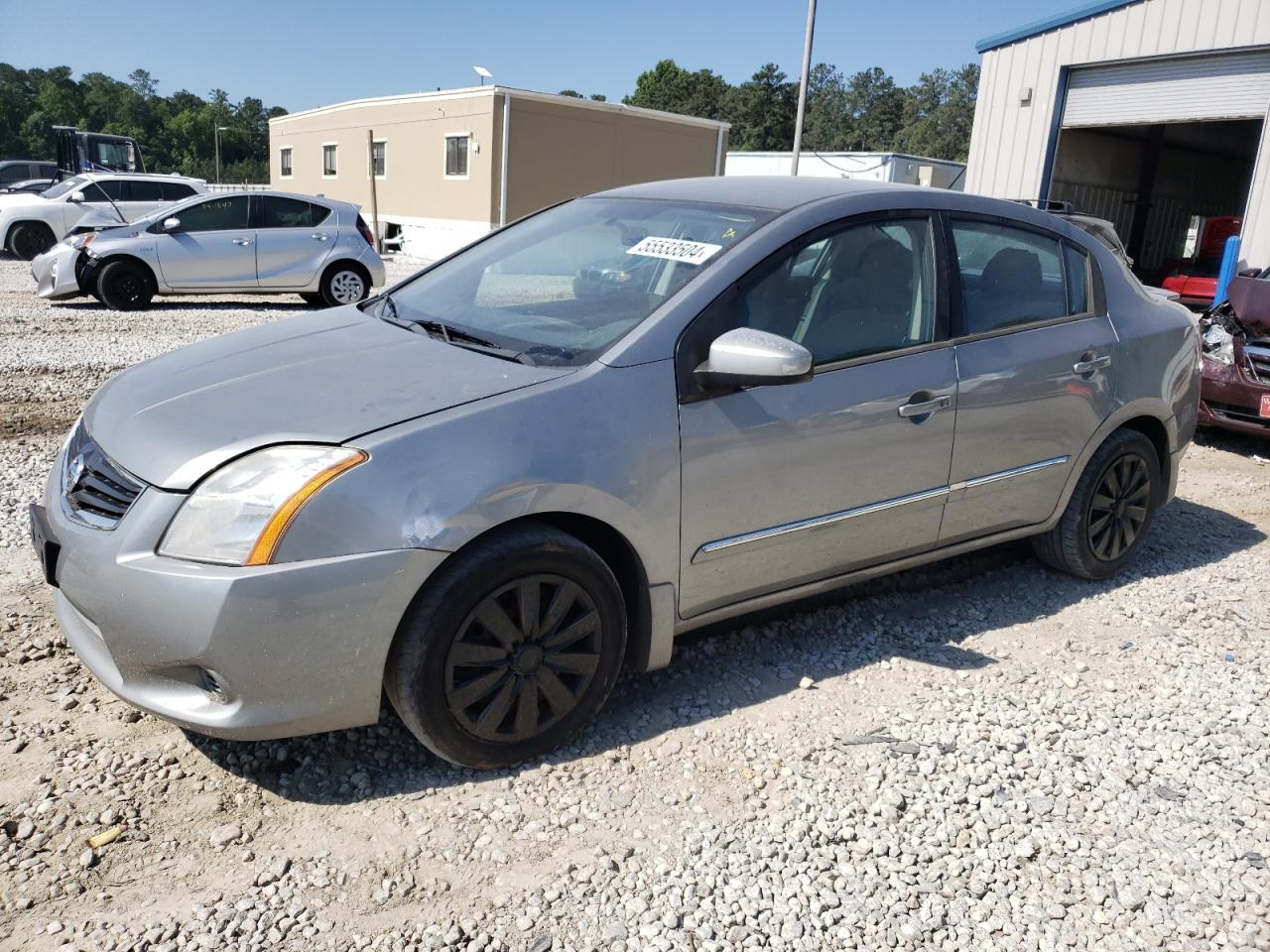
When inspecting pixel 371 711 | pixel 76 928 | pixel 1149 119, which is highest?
pixel 1149 119

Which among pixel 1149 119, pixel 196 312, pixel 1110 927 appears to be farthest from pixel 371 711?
pixel 1149 119

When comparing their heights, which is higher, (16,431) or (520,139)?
(520,139)

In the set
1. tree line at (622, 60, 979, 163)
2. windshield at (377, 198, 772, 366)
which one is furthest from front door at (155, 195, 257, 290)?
tree line at (622, 60, 979, 163)

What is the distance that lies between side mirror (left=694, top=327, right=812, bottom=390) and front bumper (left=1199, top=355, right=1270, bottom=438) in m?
5.54

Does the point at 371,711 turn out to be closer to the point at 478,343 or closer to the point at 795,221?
the point at 478,343

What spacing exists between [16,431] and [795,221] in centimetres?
554

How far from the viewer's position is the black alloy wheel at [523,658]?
2771 mm

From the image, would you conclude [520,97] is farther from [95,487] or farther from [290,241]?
[95,487]

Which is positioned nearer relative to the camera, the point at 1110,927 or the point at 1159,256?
the point at 1110,927

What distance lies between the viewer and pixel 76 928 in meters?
2.29

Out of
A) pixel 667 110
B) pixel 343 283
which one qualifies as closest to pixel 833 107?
pixel 667 110

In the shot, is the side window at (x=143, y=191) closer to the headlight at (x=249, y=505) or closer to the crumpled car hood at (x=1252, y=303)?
the crumpled car hood at (x=1252, y=303)

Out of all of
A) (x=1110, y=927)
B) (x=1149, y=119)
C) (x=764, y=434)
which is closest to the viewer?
(x=1110, y=927)

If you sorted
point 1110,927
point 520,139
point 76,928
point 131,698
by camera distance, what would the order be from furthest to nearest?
point 520,139 → point 131,698 → point 1110,927 → point 76,928
